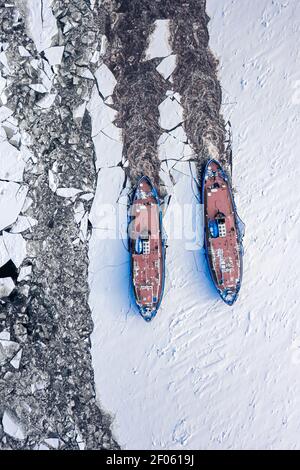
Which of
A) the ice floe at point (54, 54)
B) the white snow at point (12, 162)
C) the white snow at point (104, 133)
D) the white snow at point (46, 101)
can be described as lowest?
the white snow at point (12, 162)

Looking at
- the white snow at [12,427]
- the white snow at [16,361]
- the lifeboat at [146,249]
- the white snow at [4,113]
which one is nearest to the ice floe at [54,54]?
the white snow at [4,113]

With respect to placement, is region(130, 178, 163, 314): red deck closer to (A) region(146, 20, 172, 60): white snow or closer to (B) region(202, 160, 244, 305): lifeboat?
(B) region(202, 160, 244, 305): lifeboat

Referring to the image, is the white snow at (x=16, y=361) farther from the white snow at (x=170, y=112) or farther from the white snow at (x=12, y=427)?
the white snow at (x=170, y=112)

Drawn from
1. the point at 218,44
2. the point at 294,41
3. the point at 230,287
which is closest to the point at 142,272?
the point at 230,287

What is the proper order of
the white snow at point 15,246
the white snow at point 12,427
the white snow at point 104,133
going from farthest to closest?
the white snow at point 104,133
the white snow at point 15,246
the white snow at point 12,427

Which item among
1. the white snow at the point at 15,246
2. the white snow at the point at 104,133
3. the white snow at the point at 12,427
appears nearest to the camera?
the white snow at the point at 12,427

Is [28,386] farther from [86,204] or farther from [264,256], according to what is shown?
[264,256]

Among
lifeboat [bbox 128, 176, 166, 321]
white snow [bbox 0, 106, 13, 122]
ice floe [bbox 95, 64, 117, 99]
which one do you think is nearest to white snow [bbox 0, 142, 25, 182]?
white snow [bbox 0, 106, 13, 122]
